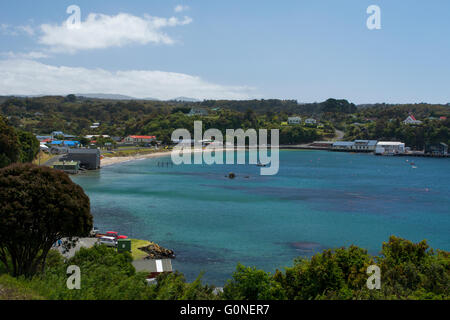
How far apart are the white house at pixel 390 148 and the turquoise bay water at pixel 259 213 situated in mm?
44177

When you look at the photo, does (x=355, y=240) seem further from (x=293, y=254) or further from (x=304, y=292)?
(x=304, y=292)

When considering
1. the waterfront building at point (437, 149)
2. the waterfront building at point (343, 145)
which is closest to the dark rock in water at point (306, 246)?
the waterfront building at point (437, 149)

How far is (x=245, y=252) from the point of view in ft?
73.9

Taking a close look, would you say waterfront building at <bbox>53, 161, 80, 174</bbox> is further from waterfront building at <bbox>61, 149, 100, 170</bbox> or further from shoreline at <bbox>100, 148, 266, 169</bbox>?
shoreline at <bbox>100, 148, 266, 169</bbox>

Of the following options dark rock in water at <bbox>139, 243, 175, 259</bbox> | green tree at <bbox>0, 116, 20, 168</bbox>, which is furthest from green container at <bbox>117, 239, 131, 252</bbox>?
green tree at <bbox>0, 116, 20, 168</bbox>

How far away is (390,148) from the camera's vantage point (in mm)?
102125

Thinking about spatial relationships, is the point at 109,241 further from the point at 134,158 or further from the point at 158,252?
the point at 134,158

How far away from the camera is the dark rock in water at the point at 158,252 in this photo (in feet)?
69.1

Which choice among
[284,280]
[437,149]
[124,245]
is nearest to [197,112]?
[437,149]

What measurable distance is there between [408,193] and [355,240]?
73.8 feet

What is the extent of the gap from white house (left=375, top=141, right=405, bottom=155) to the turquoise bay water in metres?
44.2

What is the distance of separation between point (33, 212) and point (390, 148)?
9994cm
